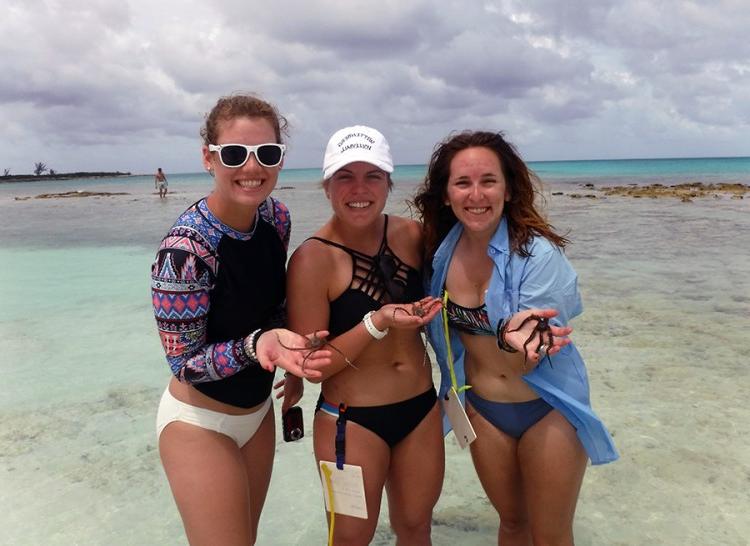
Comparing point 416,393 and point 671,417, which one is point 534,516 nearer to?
point 416,393

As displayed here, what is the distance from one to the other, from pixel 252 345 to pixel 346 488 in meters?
0.85

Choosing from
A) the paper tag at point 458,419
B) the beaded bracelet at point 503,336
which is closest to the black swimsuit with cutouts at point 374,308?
the paper tag at point 458,419

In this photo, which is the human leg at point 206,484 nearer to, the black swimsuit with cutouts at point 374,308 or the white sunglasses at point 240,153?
the black swimsuit with cutouts at point 374,308

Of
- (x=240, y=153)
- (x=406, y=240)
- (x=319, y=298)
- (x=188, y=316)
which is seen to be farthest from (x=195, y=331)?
(x=406, y=240)

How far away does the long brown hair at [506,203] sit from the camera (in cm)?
267

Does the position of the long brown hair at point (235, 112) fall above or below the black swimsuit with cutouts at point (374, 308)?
above

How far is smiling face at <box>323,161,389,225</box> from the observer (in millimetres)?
2604

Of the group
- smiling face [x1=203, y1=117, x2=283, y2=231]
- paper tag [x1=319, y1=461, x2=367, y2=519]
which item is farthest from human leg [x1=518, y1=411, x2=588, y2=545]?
smiling face [x1=203, y1=117, x2=283, y2=231]

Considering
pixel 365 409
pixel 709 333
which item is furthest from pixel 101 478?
pixel 709 333

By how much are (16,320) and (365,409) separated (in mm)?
8264

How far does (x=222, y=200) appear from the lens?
2.39m

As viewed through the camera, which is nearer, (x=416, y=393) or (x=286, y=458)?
(x=416, y=393)

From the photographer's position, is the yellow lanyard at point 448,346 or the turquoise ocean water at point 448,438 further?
the turquoise ocean water at point 448,438

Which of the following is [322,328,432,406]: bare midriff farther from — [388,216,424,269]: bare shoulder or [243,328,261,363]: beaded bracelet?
[243,328,261,363]: beaded bracelet
